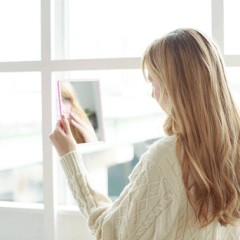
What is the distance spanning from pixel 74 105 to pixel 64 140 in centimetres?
17

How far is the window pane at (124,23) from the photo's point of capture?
1.27 m

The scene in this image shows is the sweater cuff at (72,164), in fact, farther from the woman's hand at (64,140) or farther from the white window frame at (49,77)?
the white window frame at (49,77)

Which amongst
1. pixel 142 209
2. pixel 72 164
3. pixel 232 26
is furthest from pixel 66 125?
pixel 232 26

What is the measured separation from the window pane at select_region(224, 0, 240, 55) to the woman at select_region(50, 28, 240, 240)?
0.60 metres

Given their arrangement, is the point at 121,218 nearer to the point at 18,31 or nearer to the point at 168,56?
the point at 168,56

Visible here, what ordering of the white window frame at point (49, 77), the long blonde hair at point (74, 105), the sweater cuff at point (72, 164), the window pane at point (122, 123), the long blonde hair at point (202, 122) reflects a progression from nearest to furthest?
the long blonde hair at point (202, 122), the sweater cuff at point (72, 164), the long blonde hair at point (74, 105), the white window frame at point (49, 77), the window pane at point (122, 123)

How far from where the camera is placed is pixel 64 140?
3.19ft

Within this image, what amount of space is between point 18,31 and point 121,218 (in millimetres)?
1170

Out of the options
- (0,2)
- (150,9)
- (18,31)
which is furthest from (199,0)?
(0,2)

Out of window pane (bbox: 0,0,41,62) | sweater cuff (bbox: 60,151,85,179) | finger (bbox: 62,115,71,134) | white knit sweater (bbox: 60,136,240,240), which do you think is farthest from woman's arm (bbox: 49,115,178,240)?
window pane (bbox: 0,0,41,62)

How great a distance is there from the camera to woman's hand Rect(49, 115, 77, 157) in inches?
37.8

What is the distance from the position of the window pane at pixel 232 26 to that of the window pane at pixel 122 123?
1.45 feet

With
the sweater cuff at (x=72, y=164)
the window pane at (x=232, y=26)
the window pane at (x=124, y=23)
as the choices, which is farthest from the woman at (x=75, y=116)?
the window pane at (x=232, y=26)

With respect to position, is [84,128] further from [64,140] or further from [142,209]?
[142,209]
